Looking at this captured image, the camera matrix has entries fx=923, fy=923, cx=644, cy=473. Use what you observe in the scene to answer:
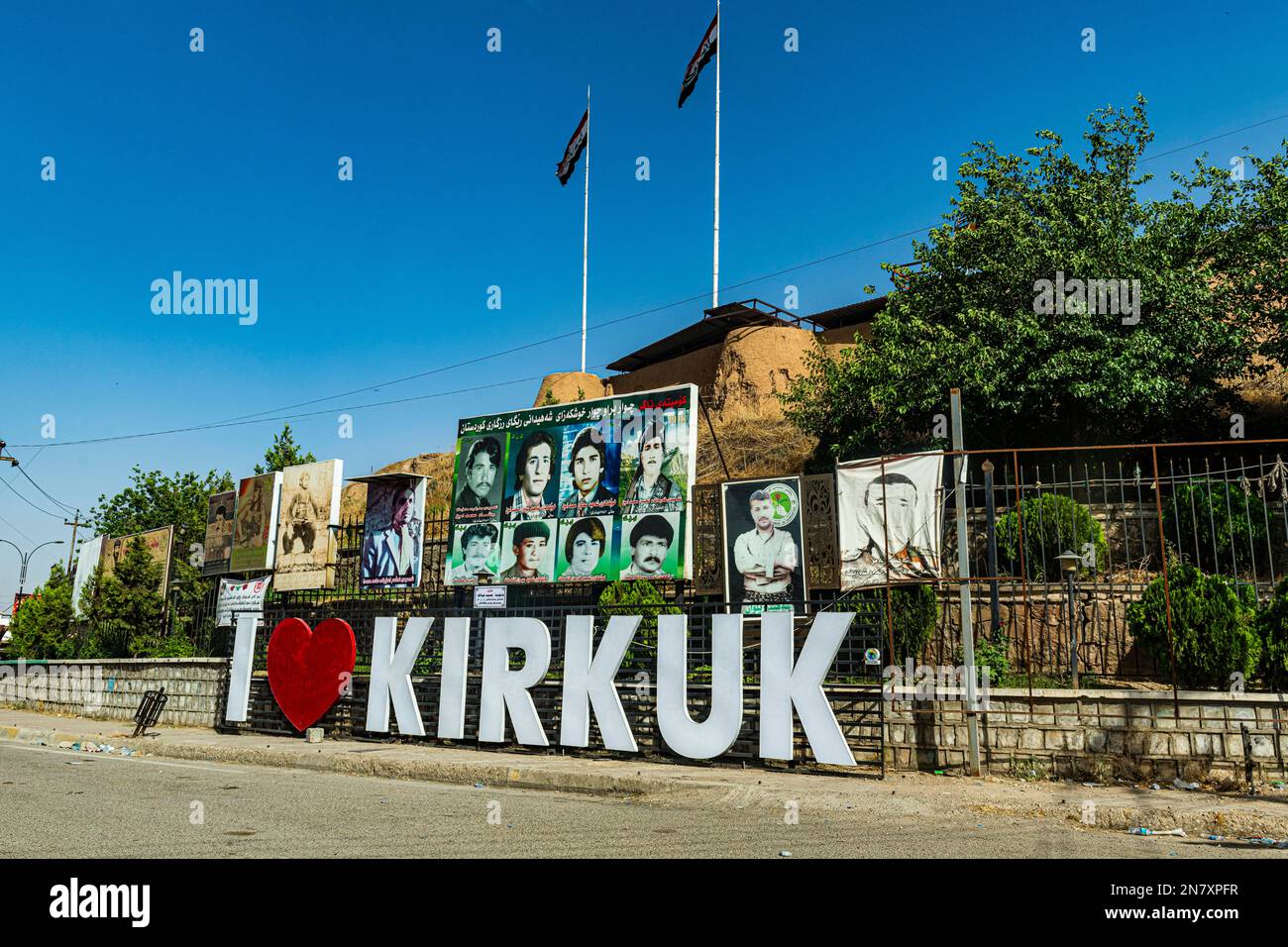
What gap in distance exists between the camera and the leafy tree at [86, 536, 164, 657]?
80.2 ft

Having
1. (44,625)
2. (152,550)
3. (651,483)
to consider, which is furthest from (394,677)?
(44,625)

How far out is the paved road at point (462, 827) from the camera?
6.57m

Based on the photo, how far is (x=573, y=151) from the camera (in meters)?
39.1

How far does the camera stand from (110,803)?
8836 mm

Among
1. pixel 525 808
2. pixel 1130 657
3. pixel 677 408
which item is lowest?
pixel 525 808

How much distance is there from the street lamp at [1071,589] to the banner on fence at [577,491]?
18.0 feet

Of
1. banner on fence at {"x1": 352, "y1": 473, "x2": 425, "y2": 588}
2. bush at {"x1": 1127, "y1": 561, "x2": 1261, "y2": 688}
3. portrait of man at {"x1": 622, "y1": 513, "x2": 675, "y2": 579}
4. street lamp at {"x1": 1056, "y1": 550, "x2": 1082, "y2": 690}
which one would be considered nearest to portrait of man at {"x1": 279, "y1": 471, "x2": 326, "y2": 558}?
banner on fence at {"x1": 352, "y1": 473, "x2": 425, "y2": 588}

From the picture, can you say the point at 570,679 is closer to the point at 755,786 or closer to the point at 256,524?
the point at 755,786

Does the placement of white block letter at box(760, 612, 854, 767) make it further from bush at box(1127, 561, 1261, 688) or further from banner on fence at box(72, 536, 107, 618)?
banner on fence at box(72, 536, 107, 618)

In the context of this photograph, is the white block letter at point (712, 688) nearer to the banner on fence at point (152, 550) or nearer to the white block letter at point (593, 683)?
the white block letter at point (593, 683)

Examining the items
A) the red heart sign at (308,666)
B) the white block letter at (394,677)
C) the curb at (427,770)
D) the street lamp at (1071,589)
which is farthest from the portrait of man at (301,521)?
the street lamp at (1071,589)

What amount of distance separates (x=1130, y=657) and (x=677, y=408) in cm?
767
